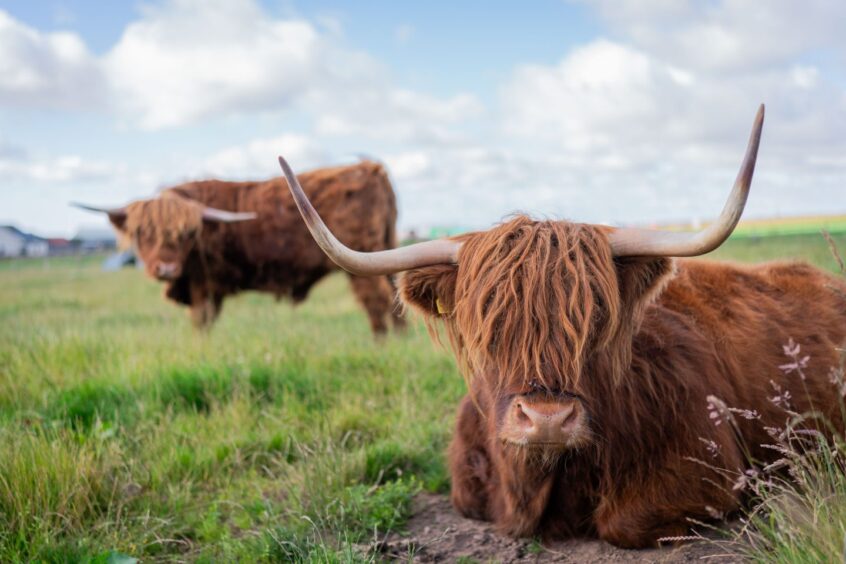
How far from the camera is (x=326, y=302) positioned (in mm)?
15289

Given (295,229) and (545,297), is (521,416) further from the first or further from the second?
(295,229)

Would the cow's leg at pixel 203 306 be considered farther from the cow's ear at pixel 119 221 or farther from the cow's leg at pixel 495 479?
the cow's leg at pixel 495 479

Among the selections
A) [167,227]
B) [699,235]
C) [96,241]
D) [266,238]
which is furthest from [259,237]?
[96,241]

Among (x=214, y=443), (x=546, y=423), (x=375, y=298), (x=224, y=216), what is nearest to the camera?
(x=546, y=423)

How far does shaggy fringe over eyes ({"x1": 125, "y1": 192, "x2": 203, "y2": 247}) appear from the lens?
8719 millimetres

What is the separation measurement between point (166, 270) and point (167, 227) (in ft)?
1.64

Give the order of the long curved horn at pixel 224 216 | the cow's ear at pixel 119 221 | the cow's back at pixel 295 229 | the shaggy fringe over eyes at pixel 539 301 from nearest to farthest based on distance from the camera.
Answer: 1. the shaggy fringe over eyes at pixel 539 301
2. the cow's back at pixel 295 229
3. the long curved horn at pixel 224 216
4. the cow's ear at pixel 119 221

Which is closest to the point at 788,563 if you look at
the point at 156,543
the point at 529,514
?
the point at 529,514

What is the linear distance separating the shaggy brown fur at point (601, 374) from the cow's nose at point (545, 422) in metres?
0.07

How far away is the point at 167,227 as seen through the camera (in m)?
8.71

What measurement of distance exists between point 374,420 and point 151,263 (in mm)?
5246

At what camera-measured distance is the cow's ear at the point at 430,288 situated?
2.99 metres

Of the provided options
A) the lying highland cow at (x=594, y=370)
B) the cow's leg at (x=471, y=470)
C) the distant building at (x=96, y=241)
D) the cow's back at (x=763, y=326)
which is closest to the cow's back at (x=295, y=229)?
the cow's back at (x=763, y=326)

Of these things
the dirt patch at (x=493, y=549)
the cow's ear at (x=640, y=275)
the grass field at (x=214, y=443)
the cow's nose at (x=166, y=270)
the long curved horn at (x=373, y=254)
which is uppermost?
the long curved horn at (x=373, y=254)
